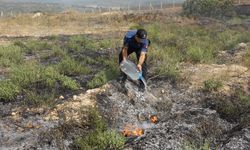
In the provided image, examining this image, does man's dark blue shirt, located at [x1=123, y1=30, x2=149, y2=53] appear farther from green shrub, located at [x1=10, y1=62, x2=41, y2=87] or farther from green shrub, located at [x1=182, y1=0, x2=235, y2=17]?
green shrub, located at [x1=182, y1=0, x2=235, y2=17]

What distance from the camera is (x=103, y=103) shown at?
8133 millimetres

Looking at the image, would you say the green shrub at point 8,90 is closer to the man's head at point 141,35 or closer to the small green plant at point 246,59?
the man's head at point 141,35

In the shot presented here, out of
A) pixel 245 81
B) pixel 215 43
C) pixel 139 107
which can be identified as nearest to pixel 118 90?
pixel 139 107

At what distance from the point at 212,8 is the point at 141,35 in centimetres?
2758

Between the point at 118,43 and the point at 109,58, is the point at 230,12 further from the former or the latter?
the point at 109,58

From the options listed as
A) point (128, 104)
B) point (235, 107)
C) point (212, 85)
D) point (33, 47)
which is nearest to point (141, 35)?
point (128, 104)

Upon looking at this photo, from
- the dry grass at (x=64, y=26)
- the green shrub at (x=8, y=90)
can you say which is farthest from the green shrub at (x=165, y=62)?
the dry grass at (x=64, y=26)

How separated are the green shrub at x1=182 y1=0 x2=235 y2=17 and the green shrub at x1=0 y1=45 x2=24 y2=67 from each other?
2422 cm

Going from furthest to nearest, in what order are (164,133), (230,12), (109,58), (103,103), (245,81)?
(230,12)
(109,58)
(245,81)
(103,103)
(164,133)

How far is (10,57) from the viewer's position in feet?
40.0

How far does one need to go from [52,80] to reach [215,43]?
8154 mm

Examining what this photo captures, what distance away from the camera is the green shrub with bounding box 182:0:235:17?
111 feet

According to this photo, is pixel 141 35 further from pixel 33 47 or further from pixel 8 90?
pixel 33 47

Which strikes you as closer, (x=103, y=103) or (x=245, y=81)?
(x=103, y=103)
